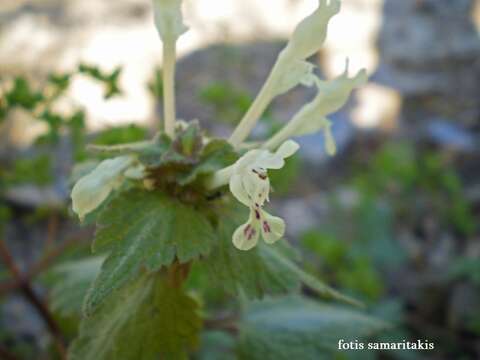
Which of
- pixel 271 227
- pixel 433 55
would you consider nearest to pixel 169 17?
pixel 271 227

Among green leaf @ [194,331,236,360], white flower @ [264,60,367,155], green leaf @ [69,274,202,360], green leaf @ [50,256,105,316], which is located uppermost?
white flower @ [264,60,367,155]

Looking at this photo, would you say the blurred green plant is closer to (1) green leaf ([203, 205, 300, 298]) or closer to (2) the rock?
(2) the rock

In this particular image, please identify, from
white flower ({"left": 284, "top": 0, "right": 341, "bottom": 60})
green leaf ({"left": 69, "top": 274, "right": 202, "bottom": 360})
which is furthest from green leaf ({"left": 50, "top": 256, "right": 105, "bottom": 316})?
white flower ({"left": 284, "top": 0, "right": 341, "bottom": 60})

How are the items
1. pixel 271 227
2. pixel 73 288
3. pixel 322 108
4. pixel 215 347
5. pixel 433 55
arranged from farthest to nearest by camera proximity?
1. pixel 433 55
2. pixel 215 347
3. pixel 73 288
4. pixel 322 108
5. pixel 271 227

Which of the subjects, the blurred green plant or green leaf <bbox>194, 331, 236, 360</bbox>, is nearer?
green leaf <bbox>194, 331, 236, 360</bbox>

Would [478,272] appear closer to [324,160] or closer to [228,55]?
[324,160]

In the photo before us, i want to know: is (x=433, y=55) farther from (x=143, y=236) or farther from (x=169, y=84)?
(x=143, y=236)

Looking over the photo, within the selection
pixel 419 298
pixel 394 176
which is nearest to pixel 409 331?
pixel 419 298
